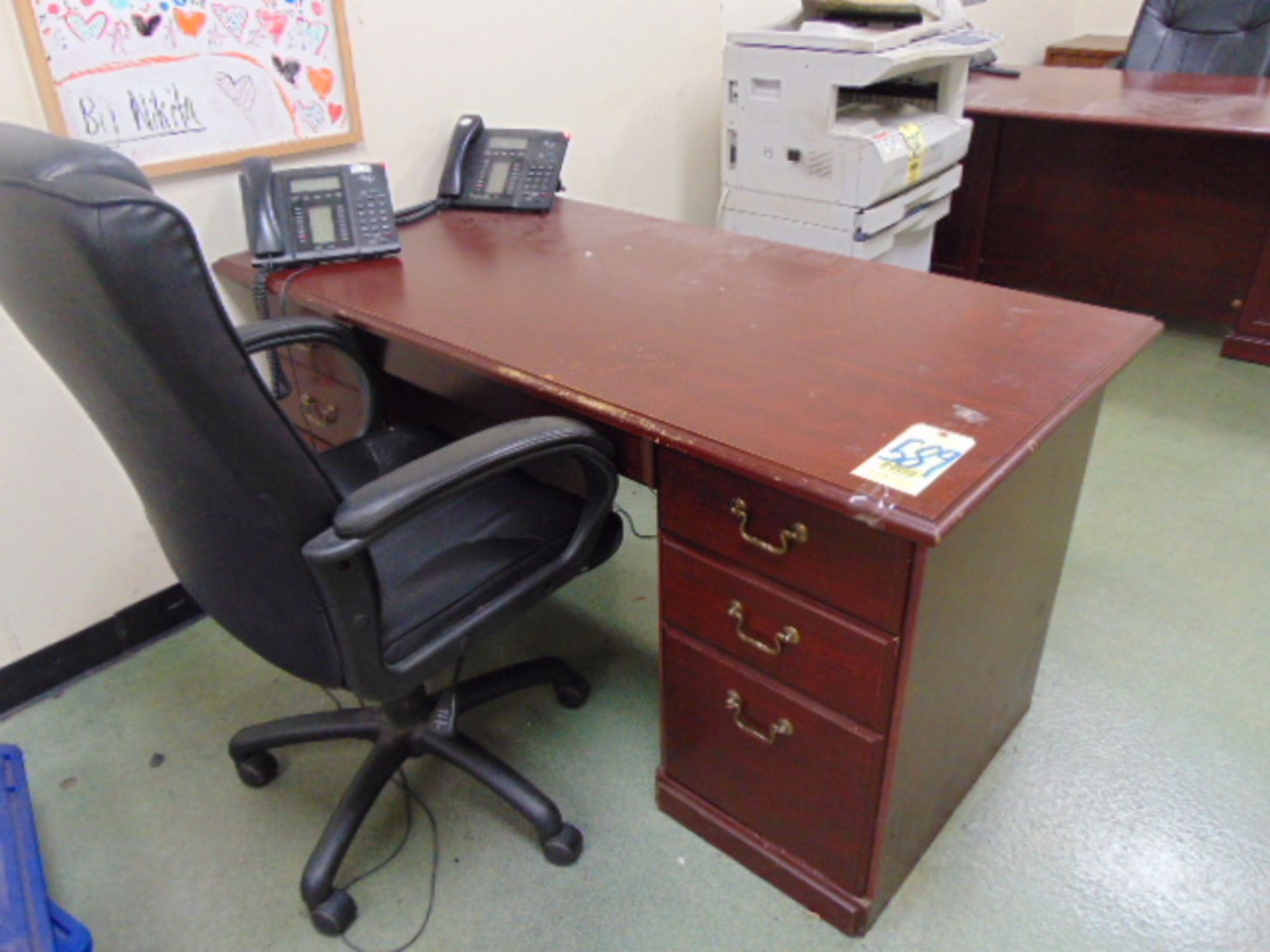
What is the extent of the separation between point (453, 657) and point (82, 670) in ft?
3.48

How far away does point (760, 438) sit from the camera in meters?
1.01

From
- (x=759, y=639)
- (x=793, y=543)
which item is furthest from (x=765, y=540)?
(x=759, y=639)

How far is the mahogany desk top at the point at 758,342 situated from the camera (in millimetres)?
999

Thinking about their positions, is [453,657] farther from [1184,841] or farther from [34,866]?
[1184,841]

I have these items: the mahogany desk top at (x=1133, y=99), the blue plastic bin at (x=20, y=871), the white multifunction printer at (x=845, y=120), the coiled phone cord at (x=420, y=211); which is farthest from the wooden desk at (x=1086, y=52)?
the blue plastic bin at (x=20, y=871)

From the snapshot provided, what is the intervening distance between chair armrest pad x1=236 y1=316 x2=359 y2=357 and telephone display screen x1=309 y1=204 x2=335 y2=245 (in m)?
0.21

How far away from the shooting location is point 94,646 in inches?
70.6

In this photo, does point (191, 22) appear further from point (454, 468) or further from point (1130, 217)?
point (1130, 217)

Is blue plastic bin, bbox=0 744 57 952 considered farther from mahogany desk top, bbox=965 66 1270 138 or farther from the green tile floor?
mahogany desk top, bbox=965 66 1270 138

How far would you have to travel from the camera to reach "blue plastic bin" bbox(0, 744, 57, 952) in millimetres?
1149

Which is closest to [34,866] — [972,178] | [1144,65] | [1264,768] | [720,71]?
[1264,768]

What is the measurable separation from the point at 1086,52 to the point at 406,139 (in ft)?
12.1

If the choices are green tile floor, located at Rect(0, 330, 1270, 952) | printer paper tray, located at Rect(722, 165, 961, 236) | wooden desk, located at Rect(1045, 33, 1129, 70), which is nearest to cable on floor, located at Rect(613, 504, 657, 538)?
green tile floor, located at Rect(0, 330, 1270, 952)

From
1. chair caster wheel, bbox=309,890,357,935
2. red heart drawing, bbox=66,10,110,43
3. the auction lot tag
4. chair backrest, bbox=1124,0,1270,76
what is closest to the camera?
the auction lot tag
